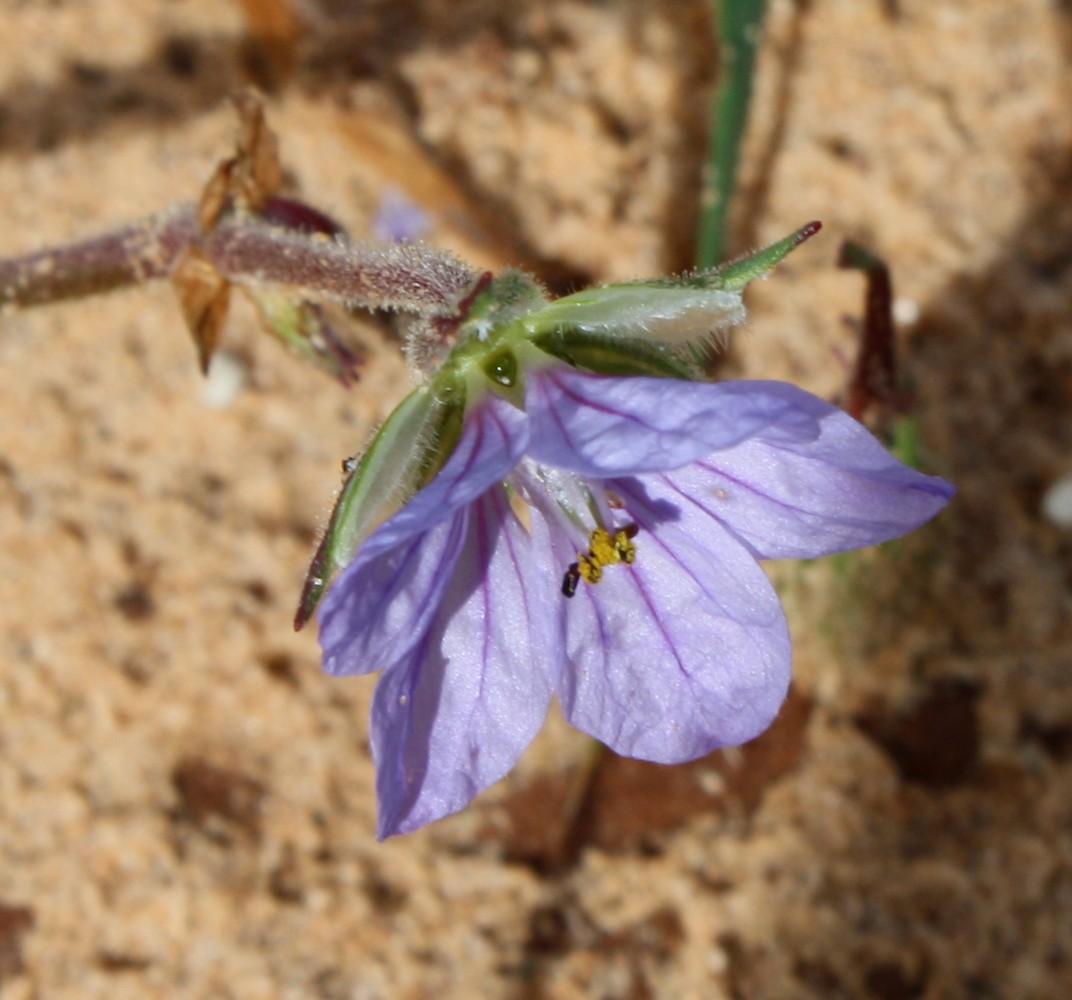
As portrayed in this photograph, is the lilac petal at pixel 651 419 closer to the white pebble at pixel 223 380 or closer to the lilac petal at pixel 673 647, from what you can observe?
the lilac petal at pixel 673 647

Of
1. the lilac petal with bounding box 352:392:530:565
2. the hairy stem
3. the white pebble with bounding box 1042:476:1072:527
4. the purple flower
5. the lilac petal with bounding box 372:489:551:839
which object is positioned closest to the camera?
the lilac petal with bounding box 352:392:530:565

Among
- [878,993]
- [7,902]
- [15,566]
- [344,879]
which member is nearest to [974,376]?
[878,993]

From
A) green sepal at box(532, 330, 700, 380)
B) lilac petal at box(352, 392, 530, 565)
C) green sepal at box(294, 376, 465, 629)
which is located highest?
green sepal at box(532, 330, 700, 380)

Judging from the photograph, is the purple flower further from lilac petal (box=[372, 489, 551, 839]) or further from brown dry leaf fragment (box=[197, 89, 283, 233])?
brown dry leaf fragment (box=[197, 89, 283, 233])

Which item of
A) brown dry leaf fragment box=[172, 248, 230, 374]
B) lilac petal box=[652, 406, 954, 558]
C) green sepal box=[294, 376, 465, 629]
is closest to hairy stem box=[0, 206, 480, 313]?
brown dry leaf fragment box=[172, 248, 230, 374]

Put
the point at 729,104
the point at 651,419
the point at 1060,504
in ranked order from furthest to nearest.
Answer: the point at 1060,504 < the point at 729,104 < the point at 651,419

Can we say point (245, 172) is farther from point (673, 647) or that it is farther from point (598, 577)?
point (673, 647)

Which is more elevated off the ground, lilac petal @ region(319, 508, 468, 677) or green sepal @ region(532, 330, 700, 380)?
green sepal @ region(532, 330, 700, 380)

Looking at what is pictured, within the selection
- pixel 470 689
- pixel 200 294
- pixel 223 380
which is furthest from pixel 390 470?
pixel 223 380
